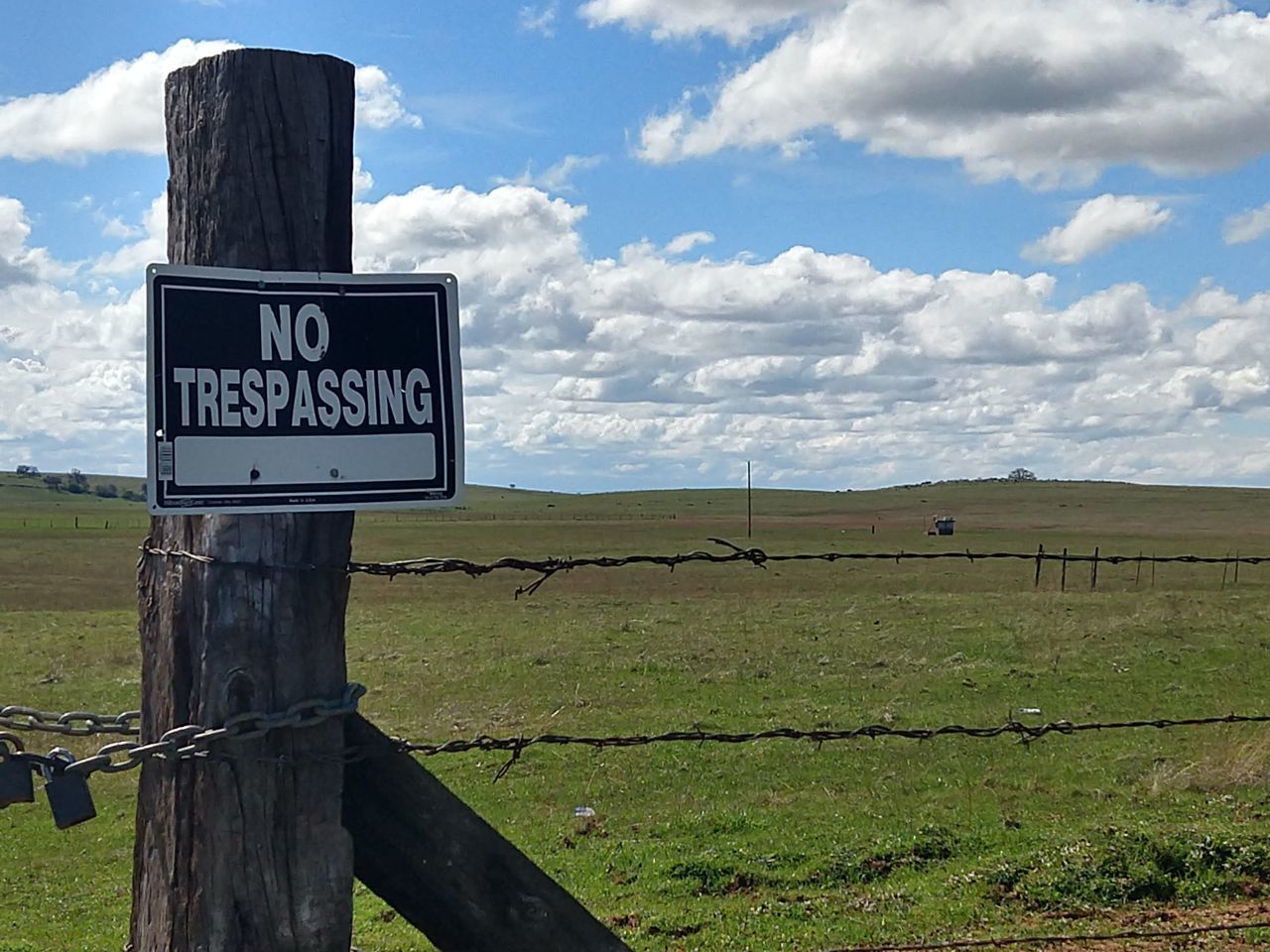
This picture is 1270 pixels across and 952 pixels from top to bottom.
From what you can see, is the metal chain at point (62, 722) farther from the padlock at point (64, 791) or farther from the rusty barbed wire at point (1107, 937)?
the rusty barbed wire at point (1107, 937)

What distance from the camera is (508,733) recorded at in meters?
14.1

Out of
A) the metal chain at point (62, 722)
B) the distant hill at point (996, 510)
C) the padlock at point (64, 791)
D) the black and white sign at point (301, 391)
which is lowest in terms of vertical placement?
the distant hill at point (996, 510)

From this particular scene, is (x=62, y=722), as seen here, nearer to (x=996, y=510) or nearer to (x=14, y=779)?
(x=14, y=779)

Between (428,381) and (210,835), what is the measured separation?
1.06m

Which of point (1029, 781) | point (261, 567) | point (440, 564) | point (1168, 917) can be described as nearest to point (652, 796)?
point (1029, 781)

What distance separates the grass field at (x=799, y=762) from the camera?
658cm

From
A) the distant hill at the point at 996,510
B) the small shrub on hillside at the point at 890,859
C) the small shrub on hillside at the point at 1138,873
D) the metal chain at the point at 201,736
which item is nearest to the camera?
the metal chain at the point at 201,736

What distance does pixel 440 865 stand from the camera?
9.06 ft

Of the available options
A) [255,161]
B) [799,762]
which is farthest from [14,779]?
[799,762]

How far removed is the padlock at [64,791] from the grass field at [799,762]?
4184mm

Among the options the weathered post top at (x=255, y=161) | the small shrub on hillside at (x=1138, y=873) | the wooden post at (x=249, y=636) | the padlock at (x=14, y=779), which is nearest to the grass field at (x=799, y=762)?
the small shrub on hillside at (x=1138, y=873)

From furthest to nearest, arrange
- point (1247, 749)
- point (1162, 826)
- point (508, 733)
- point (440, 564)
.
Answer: point (508, 733) → point (1247, 749) → point (1162, 826) → point (440, 564)

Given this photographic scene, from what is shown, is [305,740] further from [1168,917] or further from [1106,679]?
[1106,679]

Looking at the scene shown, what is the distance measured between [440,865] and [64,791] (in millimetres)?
789
